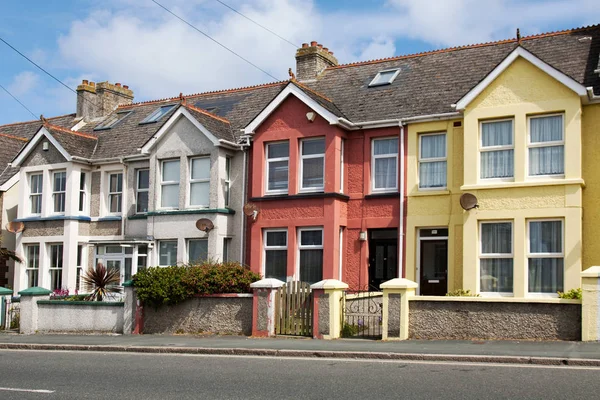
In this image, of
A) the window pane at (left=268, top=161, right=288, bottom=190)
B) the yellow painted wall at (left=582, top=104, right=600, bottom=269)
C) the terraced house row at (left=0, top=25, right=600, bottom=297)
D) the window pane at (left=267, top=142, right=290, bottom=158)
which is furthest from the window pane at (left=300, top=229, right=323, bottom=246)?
the yellow painted wall at (left=582, top=104, right=600, bottom=269)

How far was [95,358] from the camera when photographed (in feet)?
49.3

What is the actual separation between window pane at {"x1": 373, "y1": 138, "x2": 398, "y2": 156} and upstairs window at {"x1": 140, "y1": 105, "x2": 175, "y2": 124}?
998 cm

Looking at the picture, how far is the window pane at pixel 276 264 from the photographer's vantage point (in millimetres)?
23453

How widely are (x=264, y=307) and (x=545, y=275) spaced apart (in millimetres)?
7206

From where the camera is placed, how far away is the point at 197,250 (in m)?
24.9

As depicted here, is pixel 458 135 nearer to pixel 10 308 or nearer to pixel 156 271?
pixel 156 271

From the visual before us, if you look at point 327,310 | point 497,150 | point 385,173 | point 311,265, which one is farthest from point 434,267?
point 327,310

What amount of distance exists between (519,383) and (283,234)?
45.0 ft

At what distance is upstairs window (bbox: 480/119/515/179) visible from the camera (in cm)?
2027

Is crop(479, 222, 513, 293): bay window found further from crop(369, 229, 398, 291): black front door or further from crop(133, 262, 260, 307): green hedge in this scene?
crop(133, 262, 260, 307): green hedge

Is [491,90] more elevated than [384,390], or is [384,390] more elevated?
[491,90]

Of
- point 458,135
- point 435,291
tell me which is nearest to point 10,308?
point 435,291

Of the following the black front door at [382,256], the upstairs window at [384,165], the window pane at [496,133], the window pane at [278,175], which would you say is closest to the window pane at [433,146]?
the upstairs window at [384,165]

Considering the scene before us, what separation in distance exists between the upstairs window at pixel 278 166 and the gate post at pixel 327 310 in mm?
6547
